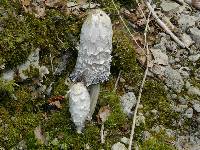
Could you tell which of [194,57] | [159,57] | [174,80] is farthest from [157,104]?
[194,57]

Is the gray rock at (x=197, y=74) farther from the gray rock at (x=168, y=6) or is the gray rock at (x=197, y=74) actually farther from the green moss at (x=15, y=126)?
the green moss at (x=15, y=126)

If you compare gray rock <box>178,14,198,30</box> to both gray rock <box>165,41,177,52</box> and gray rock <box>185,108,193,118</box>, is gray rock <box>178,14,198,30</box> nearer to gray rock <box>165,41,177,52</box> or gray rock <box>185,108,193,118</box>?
gray rock <box>165,41,177,52</box>

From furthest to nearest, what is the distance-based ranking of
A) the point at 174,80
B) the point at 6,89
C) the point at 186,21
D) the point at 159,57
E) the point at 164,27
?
the point at 186,21
the point at 164,27
the point at 159,57
the point at 174,80
the point at 6,89

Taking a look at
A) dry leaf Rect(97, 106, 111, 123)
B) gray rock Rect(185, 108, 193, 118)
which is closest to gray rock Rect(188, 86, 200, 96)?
gray rock Rect(185, 108, 193, 118)

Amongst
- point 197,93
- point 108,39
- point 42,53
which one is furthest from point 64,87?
point 197,93

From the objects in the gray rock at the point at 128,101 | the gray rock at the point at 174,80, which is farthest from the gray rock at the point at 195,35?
the gray rock at the point at 128,101

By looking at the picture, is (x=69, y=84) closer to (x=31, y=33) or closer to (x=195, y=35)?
(x=31, y=33)
